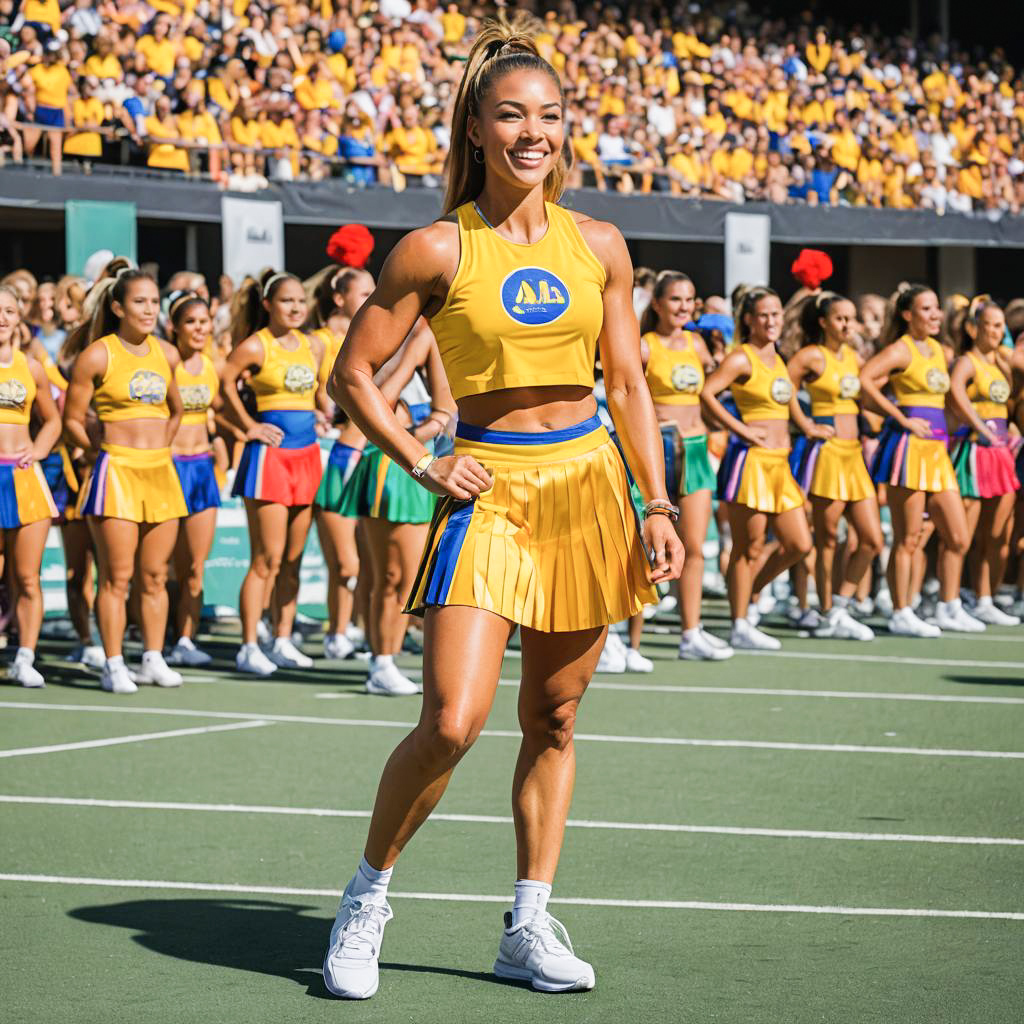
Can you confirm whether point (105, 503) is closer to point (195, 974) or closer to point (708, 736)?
point (708, 736)

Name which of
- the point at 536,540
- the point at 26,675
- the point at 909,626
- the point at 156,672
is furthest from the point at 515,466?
the point at 909,626

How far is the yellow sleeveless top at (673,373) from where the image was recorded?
32.4 feet

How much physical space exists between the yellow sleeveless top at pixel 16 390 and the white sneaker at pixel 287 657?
6.10 ft

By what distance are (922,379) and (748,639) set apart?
2.05m

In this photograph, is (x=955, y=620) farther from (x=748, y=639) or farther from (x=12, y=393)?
(x=12, y=393)

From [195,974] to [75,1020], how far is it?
0.41 metres

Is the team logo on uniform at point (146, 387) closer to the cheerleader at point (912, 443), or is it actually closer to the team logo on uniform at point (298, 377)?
the team logo on uniform at point (298, 377)

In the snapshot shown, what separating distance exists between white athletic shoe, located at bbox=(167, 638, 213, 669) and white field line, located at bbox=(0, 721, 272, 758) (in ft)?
6.68

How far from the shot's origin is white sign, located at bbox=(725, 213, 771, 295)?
21547mm

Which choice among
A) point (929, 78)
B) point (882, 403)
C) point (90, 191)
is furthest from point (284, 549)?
→ point (929, 78)

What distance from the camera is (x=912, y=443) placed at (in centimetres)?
1098

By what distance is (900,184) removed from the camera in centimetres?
2567

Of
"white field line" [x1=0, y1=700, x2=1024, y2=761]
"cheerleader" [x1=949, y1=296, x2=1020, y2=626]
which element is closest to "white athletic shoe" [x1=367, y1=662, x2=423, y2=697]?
"white field line" [x1=0, y1=700, x2=1024, y2=761]

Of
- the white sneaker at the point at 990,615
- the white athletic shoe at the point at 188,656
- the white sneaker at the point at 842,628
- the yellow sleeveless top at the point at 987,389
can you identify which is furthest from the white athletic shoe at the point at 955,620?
the white athletic shoe at the point at 188,656
